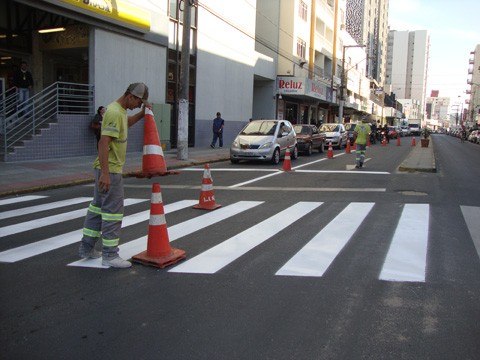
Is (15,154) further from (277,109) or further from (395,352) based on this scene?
(277,109)

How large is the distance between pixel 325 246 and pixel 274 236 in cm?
83

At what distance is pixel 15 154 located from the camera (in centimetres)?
1445

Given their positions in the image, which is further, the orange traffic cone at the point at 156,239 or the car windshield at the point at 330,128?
the car windshield at the point at 330,128

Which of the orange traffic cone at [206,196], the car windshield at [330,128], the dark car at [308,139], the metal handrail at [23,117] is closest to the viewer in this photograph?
the orange traffic cone at [206,196]

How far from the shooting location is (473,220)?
27.1 ft

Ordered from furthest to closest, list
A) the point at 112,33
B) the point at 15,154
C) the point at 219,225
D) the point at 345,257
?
the point at 112,33 → the point at 15,154 → the point at 219,225 → the point at 345,257

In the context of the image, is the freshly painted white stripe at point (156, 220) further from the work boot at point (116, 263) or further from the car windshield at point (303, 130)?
the car windshield at point (303, 130)

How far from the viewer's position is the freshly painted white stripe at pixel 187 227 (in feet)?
18.5

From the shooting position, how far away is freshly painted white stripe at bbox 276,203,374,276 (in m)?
5.36

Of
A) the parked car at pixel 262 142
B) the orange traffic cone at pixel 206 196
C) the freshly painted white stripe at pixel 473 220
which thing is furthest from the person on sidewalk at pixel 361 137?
the orange traffic cone at pixel 206 196

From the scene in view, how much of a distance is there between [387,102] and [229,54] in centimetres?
9802

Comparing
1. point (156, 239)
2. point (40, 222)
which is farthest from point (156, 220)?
point (40, 222)

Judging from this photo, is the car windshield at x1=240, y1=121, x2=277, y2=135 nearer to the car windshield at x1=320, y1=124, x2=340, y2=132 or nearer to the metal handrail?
the metal handrail

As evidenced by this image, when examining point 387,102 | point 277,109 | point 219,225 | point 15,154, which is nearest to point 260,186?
point 219,225
